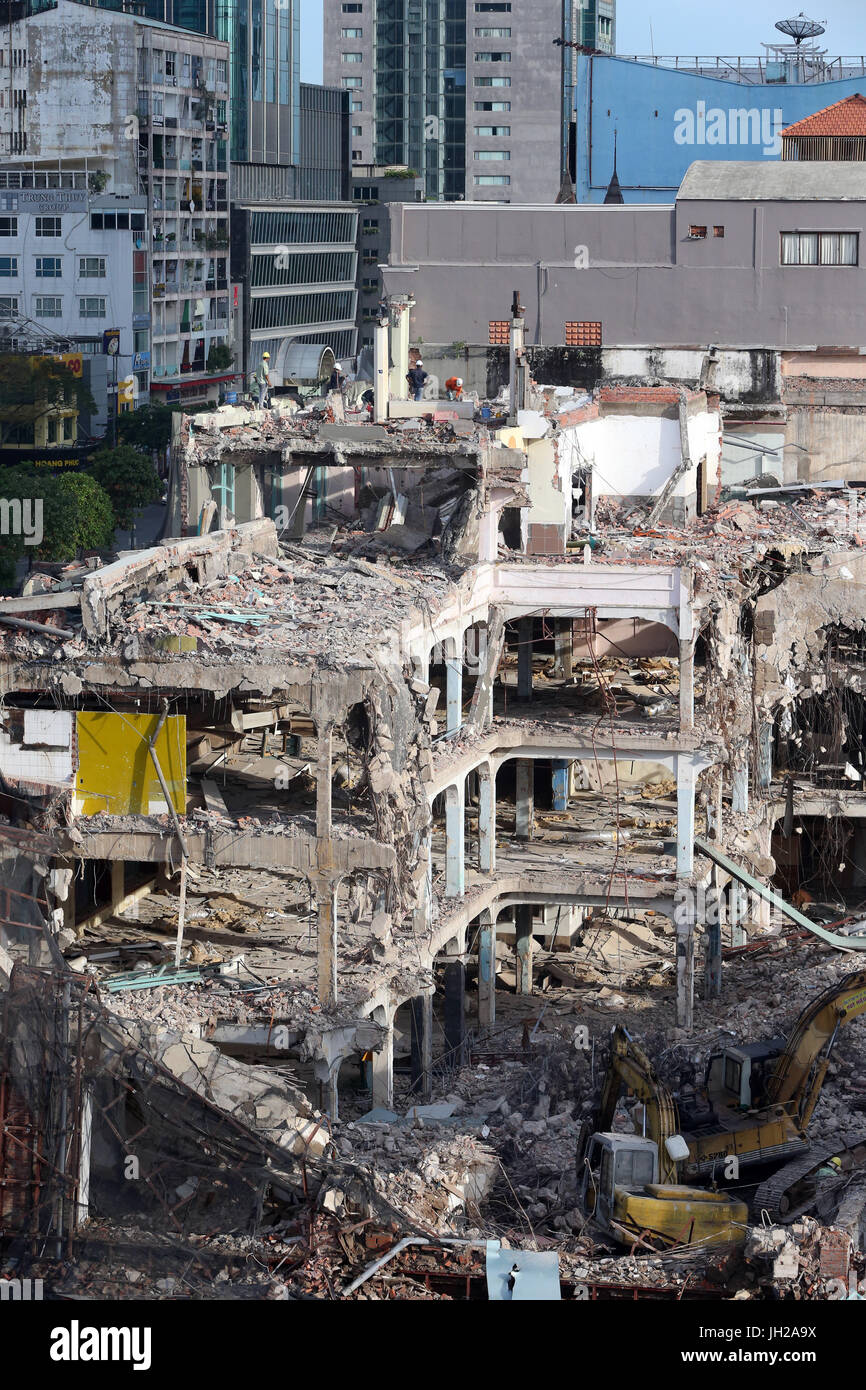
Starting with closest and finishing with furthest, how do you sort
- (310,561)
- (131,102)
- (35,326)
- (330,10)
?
(310,561) → (35,326) → (131,102) → (330,10)

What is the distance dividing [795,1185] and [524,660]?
729 inches

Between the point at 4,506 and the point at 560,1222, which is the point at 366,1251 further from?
the point at 4,506

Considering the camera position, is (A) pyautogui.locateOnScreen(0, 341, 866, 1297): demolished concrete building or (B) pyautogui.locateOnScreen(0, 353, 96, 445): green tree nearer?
(A) pyautogui.locateOnScreen(0, 341, 866, 1297): demolished concrete building

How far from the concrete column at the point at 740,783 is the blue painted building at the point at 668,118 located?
Result: 168ft

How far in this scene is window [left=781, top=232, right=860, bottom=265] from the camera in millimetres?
67812

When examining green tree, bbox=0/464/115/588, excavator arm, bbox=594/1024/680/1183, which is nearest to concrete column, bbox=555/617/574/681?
excavator arm, bbox=594/1024/680/1183

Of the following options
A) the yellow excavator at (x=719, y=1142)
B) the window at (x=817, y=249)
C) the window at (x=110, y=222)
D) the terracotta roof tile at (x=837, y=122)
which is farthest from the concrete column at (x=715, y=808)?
the window at (x=110, y=222)

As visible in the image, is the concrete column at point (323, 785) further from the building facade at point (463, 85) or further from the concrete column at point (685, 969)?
the building facade at point (463, 85)

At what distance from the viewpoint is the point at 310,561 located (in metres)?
40.7

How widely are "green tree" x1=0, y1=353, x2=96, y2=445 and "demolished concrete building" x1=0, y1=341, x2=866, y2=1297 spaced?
4422cm

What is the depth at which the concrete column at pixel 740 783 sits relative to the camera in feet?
147

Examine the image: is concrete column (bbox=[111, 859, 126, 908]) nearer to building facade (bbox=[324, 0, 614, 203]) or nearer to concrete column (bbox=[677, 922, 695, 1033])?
concrete column (bbox=[677, 922, 695, 1033])

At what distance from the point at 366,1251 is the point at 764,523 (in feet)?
97.2
